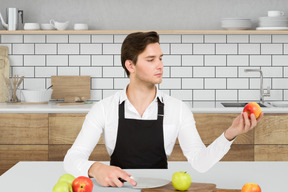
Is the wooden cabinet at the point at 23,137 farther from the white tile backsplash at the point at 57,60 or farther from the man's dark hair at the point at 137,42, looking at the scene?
the man's dark hair at the point at 137,42

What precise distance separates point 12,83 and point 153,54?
231 centimetres

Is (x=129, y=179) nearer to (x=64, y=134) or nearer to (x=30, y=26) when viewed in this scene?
(x=64, y=134)

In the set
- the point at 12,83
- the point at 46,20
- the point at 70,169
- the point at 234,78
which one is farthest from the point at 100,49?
the point at 70,169

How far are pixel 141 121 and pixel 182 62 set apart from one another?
2.01 m

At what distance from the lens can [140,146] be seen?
2342 mm

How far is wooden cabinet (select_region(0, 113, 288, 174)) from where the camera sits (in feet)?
12.1

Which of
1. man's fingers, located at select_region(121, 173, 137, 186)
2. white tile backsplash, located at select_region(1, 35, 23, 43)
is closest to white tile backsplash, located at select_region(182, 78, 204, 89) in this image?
white tile backsplash, located at select_region(1, 35, 23, 43)

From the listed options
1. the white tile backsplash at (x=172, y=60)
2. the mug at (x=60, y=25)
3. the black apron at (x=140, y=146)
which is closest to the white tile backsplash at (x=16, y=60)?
the mug at (x=60, y=25)

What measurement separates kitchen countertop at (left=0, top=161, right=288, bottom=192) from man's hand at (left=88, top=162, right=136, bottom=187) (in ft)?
0.10

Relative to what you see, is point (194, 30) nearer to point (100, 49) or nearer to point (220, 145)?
point (100, 49)

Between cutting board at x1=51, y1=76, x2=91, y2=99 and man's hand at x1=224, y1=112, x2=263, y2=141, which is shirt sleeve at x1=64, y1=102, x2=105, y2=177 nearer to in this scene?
man's hand at x1=224, y1=112, x2=263, y2=141

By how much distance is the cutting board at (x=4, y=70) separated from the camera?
4.27 meters

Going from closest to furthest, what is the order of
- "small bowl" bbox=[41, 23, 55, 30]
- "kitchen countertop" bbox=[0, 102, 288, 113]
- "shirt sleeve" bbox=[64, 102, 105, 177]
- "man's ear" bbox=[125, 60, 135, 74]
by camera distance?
"shirt sleeve" bbox=[64, 102, 105, 177], "man's ear" bbox=[125, 60, 135, 74], "kitchen countertop" bbox=[0, 102, 288, 113], "small bowl" bbox=[41, 23, 55, 30]

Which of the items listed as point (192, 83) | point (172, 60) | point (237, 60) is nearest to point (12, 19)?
point (172, 60)
